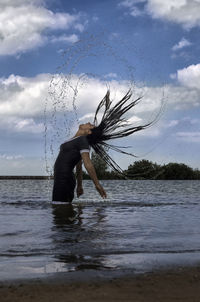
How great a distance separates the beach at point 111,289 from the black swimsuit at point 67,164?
5.96 metres

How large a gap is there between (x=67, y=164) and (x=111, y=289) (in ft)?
21.1

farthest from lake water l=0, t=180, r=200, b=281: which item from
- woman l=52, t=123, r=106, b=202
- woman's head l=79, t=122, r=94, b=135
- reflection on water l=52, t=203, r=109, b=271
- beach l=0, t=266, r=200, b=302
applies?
woman's head l=79, t=122, r=94, b=135

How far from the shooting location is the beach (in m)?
2.89

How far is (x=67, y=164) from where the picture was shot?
30.8 feet

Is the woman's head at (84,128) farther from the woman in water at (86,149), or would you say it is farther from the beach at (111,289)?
the beach at (111,289)

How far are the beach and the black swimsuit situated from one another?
596 cm

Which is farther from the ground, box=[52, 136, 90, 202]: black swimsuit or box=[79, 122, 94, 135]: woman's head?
box=[79, 122, 94, 135]: woman's head

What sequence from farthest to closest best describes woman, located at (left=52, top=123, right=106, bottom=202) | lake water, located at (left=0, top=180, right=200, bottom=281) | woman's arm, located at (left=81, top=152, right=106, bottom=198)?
woman, located at (left=52, top=123, right=106, bottom=202) → woman's arm, located at (left=81, top=152, right=106, bottom=198) → lake water, located at (left=0, top=180, right=200, bottom=281)

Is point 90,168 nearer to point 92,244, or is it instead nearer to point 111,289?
point 92,244

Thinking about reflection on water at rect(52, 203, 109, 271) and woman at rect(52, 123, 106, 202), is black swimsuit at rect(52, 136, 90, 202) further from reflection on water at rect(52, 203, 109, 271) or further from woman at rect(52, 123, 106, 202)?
reflection on water at rect(52, 203, 109, 271)

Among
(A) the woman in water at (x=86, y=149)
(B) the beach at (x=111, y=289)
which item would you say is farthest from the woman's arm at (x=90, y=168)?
(B) the beach at (x=111, y=289)

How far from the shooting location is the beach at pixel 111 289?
9.49 ft

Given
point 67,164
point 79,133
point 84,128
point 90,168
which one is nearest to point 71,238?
point 90,168

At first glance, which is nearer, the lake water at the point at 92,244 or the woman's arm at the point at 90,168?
the lake water at the point at 92,244
